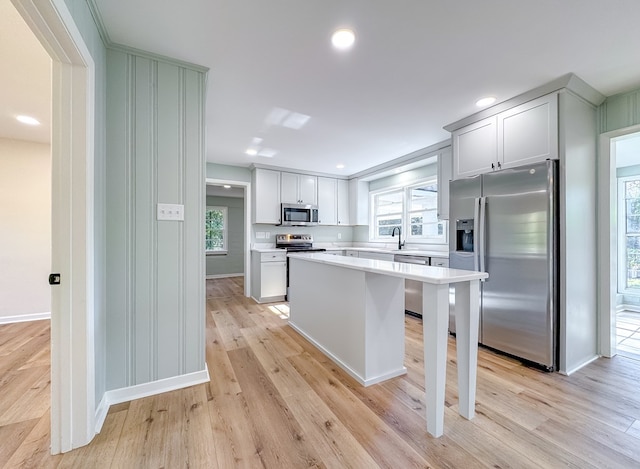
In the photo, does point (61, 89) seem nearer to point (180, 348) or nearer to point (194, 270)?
point (194, 270)

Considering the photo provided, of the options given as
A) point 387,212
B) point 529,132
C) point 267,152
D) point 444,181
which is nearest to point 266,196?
point 267,152

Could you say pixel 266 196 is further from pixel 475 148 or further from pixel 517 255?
pixel 517 255

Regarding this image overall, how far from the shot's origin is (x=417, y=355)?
262cm

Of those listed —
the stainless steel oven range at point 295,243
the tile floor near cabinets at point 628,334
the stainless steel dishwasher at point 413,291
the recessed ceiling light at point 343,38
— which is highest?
→ the recessed ceiling light at point 343,38

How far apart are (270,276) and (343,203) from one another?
2.23 m

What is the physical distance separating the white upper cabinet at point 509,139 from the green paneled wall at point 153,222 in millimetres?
2651

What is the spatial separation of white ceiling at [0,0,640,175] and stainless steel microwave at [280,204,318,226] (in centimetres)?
220

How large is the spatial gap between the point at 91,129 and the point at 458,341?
2.49 meters

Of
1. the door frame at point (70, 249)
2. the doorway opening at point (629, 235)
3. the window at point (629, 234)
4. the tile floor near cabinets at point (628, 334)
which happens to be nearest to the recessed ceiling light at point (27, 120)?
the door frame at point (70, 249)

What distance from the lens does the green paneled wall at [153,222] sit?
1.85 meters

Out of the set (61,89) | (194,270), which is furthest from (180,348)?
(61,89)

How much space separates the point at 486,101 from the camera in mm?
2619

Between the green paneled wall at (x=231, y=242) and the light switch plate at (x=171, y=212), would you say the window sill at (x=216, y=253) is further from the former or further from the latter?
the light switch plate at (x=171, y=212)

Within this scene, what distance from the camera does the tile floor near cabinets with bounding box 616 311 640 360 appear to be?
2708 millimetres
